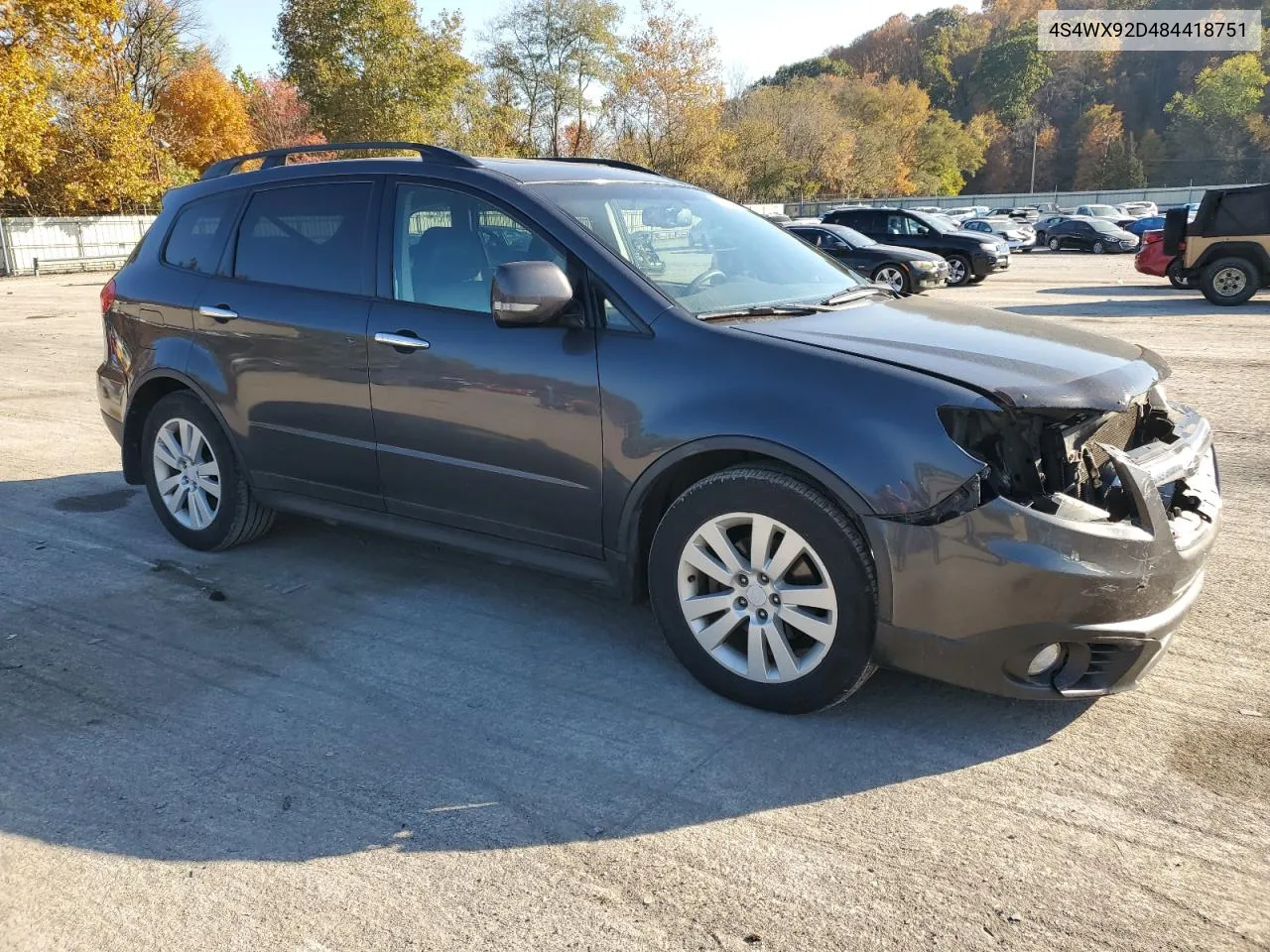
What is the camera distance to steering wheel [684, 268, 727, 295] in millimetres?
3832

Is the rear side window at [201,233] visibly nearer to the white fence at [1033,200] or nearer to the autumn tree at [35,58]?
the autumn tree at [35,58]

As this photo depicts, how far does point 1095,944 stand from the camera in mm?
2354

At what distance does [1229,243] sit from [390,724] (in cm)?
1689

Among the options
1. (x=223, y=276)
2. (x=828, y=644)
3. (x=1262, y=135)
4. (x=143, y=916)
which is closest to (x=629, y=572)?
(x=828, y=644)

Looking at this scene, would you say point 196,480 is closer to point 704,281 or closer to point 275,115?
point 704,281

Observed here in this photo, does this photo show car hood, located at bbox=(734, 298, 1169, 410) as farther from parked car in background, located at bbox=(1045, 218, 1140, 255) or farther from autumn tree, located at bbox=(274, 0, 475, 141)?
autumn tree, located at bbox=(274, 0, 475, 141)

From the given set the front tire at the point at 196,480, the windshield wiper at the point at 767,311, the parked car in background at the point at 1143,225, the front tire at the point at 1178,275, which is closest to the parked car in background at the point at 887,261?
the front tire at the point at 1178,275

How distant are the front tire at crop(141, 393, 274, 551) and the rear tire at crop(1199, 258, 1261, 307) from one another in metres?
16.1

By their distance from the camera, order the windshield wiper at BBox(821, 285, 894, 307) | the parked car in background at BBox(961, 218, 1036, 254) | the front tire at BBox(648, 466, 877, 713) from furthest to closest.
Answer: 1. the parked car in background at BBox(961, 218, 1036, 254)
2. the windshield wiper at BBox(821, 285, 894, 307)
3. the front tire at BBox(648, 466, 877, 713)

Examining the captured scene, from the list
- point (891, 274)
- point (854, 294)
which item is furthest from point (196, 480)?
point (891, 274)

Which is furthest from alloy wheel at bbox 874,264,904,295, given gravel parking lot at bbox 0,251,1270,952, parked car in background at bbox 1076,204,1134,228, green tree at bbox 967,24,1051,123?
green tree at bbox 967,24,1051,123

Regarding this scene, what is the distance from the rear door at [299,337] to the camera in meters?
4.36

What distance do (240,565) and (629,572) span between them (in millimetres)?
2294

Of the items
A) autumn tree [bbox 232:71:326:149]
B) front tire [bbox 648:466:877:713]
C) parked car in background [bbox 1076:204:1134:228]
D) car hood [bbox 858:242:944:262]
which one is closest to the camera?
front tire [bbox 648:466:877:713]
